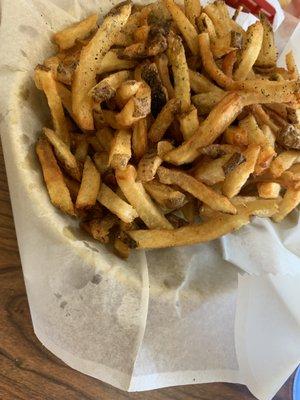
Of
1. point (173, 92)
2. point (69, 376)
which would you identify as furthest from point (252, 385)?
point (173, 92)

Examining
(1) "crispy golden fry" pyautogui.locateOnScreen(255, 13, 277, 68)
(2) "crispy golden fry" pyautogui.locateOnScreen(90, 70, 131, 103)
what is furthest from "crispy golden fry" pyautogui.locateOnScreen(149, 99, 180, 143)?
(1) "crispy golden fry" pyautogui.locateOnScreen(255, 13, 277, 68)

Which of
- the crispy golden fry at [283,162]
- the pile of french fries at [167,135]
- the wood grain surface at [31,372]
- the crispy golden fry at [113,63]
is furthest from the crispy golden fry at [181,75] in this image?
the wood grain surface at [31,372]

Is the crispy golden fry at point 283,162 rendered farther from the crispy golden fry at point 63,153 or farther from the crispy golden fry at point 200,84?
the crispy golden fry at point 63,153

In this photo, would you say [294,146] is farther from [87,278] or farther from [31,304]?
[31,304]

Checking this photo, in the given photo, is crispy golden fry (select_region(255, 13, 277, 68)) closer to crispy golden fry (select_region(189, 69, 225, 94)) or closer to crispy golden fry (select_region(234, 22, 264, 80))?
crispy golden fry (select_region(234, 22, 264, 80))

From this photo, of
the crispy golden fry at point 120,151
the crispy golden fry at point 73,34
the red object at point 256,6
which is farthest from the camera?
the red object at point 256,6
